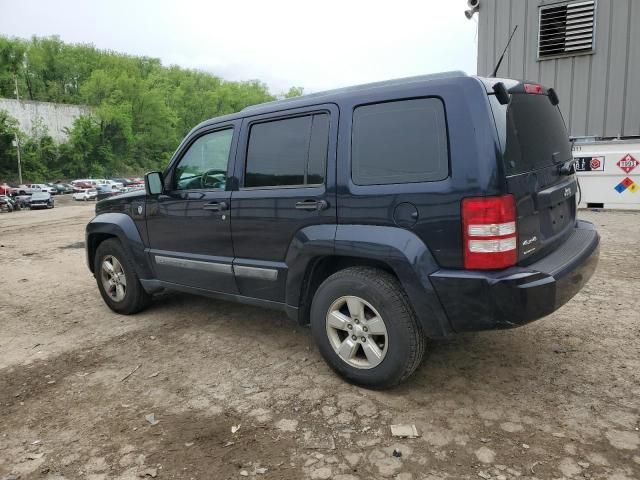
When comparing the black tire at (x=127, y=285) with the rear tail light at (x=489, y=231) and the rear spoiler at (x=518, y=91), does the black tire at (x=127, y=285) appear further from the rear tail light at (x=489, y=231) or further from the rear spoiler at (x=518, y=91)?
the rear spoiler at (x=518, y=91)

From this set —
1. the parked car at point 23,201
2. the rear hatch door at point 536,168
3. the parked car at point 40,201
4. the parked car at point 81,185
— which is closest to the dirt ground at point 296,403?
the rear hatch door at point 536,168

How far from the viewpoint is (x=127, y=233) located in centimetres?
480

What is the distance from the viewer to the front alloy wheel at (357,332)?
10.3 feet

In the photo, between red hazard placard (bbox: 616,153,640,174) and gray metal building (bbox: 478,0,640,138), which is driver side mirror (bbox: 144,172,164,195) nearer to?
gray metal building (bbox: 478,0,640,138)

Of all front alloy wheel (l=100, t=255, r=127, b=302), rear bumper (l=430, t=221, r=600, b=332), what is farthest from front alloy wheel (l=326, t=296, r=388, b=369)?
front alloy wheel (l=100, t=255, r=127, b=302)

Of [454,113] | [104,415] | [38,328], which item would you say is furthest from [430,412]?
[38,328]

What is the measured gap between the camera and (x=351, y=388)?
330 centimetres

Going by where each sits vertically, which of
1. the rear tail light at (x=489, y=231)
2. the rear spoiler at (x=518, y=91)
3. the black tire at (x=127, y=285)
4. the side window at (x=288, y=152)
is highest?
the rear spoiler at (x=518, y=91)

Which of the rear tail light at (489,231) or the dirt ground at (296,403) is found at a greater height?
the rear tail light at (489,231)

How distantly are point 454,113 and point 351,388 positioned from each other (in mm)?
1846

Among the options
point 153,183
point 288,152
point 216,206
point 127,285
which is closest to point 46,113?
point 127,285

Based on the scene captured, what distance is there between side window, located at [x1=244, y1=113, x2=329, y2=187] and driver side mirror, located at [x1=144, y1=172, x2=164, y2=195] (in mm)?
1023

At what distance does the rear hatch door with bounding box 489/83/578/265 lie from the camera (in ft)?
9.23

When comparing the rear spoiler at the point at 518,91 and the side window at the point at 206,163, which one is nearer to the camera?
the rear spoiler at the point at 518,91
